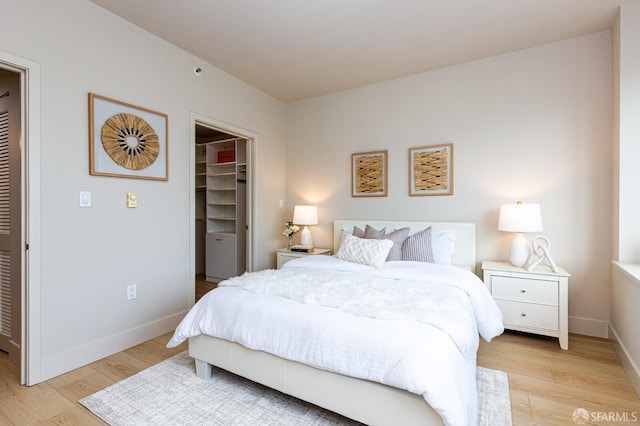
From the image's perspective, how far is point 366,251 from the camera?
9.59 ft

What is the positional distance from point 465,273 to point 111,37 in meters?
3.50

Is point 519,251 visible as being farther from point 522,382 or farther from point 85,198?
point 85,198

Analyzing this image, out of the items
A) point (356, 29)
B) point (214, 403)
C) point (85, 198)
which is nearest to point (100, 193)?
point (85, 198)

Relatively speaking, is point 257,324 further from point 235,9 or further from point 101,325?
point 235,9

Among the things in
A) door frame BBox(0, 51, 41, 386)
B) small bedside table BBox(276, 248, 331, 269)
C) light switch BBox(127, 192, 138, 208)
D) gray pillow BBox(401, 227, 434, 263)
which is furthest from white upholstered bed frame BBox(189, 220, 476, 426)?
small bedside table BBox(276, 248, 331, 269)

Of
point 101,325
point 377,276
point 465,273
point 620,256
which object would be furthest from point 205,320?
point 620,256

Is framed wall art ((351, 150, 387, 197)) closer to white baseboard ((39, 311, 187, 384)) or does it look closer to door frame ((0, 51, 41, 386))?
white baseboard ((39, 311, 187, 384))

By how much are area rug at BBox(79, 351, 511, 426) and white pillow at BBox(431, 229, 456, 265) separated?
1129 millimetres

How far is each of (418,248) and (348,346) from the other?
1.81m

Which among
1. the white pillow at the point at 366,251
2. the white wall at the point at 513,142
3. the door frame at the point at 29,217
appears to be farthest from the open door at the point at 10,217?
the white wall at the point at 513,142

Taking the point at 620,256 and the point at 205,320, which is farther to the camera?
the point at 620,256

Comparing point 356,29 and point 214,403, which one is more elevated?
point 356,29

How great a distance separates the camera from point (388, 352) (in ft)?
4.51

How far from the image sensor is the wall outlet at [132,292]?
262cm
